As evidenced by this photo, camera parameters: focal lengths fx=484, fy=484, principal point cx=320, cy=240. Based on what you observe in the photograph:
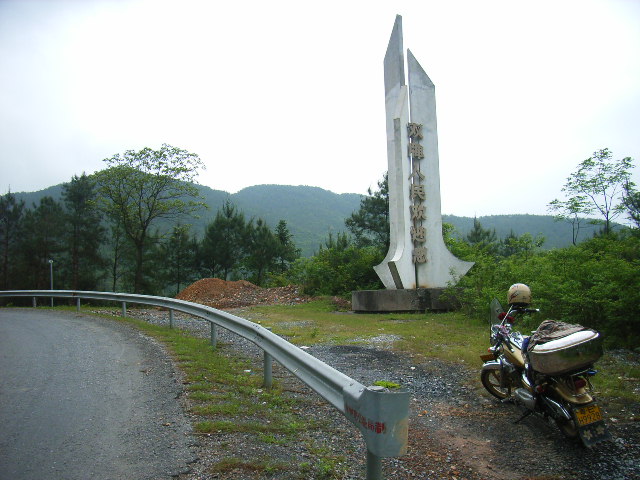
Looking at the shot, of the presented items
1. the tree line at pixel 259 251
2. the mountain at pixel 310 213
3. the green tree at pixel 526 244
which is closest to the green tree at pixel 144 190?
the tree line at pixel 259 251

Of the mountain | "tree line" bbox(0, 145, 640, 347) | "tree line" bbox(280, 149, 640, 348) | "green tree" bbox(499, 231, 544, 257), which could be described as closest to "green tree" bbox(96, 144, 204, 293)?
"tree line" bbox(0, 145, 640, 347)

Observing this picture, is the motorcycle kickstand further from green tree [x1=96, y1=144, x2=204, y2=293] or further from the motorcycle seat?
green tree [x1=96, y1=144, x2=204, y2=293]

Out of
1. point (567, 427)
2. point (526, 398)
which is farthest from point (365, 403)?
point (526, 398)

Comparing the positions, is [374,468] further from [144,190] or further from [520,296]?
[144,190]

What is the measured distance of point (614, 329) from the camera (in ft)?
25.1

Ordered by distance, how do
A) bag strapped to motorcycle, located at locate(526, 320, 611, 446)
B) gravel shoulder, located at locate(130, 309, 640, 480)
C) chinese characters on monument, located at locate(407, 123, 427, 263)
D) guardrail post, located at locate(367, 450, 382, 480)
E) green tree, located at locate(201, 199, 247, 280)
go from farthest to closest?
green tree, located at locate(201, 199, 247, 280), chinese characters on monument, located at locate(407, 123, 427, 263), bag strapped to motorcycle, located at locate(526, 320, 611, 446), gravel shoulder, located at locate(130, 309, 640, 480), guardrail post, located at locate(367, 450, 382, 480)

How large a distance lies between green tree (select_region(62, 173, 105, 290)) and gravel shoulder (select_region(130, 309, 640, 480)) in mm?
41817

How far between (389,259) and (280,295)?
7.53 meters

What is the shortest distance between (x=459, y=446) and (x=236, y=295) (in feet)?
60.6

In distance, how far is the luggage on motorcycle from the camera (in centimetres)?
378

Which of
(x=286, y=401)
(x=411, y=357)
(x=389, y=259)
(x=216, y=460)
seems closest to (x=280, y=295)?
(x=389, y=259)

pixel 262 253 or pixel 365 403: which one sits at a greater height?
pixel 262 253

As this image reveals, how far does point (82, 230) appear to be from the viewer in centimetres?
4281

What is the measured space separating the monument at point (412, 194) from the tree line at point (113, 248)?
1842cm
